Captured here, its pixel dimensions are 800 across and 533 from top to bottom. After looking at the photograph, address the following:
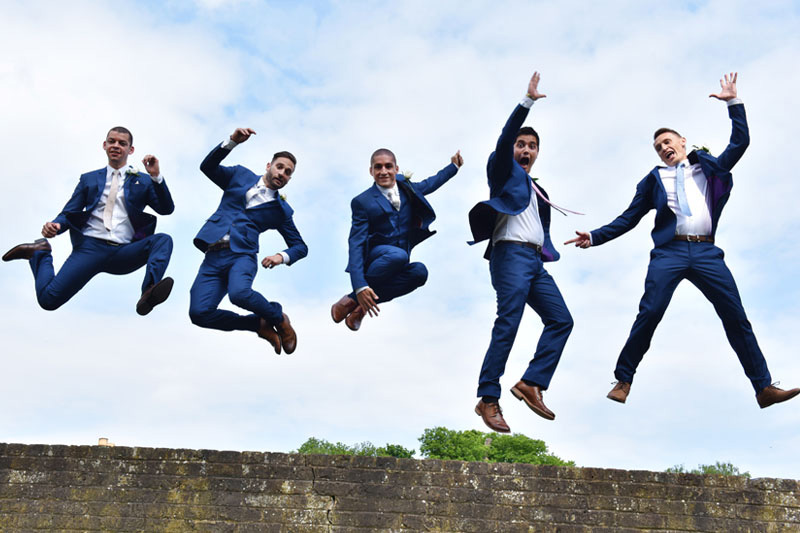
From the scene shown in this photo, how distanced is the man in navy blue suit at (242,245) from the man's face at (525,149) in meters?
2.46

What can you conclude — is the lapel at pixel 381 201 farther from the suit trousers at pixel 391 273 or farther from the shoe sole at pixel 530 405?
the shoe sole at pixel 530 405

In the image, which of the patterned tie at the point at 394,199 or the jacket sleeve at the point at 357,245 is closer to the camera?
the jacket sleeve at the point at 357,245

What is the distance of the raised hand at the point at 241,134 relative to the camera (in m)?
8.52

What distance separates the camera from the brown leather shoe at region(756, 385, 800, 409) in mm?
7586

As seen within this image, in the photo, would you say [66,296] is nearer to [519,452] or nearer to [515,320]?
[515,320]

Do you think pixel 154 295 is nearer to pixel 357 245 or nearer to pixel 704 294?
pixel 357 245

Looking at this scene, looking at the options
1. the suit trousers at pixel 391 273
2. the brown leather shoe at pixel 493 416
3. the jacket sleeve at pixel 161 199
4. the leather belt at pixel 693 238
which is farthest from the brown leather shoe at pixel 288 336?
the leather belt at pixel 693 238

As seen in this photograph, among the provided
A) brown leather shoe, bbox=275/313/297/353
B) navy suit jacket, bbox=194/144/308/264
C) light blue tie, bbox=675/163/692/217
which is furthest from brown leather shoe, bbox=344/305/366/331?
light blue tie, bbox=675/163/692/217

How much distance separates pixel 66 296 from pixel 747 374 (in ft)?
23.1

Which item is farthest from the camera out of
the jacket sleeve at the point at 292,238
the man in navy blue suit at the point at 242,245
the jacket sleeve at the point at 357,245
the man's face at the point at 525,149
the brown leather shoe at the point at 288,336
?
the jacket sleeve at the point at 292,238

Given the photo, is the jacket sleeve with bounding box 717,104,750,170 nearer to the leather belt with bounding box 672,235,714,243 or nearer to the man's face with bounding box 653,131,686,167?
the man's face with bounding box 653,131,686,167

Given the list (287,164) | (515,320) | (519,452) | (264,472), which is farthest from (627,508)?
(519,452)

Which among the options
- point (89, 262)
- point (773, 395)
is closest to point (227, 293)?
point (89, 262)

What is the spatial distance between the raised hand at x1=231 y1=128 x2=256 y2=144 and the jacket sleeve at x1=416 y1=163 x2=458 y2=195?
6.16 feet
